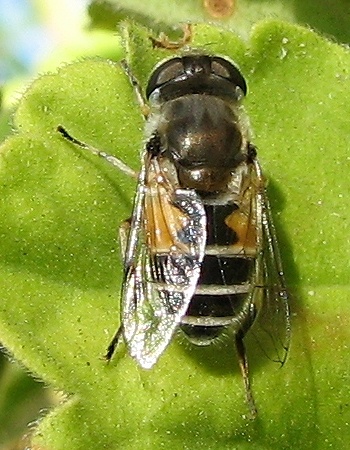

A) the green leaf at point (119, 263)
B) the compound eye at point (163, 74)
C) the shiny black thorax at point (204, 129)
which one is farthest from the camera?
the compound eye at point (163, 74)

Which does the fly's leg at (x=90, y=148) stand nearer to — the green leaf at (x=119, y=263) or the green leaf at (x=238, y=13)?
the green leaf at (x=119, y=263)

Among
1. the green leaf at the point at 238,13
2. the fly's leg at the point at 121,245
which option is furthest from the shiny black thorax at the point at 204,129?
the green leaf at the point at 238,13

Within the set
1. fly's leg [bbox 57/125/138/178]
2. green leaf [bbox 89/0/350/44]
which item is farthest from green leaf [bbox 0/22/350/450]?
green leaf [bbox 89/0/350/44]

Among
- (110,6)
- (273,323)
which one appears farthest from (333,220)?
(110,6)

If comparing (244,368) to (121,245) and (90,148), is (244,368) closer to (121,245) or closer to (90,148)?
(121,245)

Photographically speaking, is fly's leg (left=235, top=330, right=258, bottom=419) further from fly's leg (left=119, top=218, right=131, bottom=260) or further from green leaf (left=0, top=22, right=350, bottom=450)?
fly's leg (left=119, top=218, right=131, bottom=260)

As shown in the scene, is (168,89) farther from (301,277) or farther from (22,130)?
(301,277)

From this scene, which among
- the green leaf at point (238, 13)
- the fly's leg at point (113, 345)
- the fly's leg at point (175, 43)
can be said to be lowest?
the fly's leg at point (113, 345)

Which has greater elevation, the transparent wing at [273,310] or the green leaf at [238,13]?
the green leaf at [238,13]
